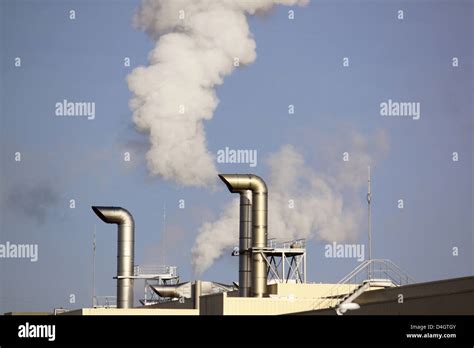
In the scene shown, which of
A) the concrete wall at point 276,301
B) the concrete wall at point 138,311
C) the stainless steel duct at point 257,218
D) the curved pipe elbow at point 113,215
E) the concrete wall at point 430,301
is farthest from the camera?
the curved pipe elbow at point 113,215

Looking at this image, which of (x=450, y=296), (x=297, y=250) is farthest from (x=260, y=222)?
(x=450, y=296)

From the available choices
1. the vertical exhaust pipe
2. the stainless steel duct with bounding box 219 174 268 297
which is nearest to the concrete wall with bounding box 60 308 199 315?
the vertical exhaust pipe

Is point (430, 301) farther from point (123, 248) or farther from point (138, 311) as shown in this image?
point (123, 248)

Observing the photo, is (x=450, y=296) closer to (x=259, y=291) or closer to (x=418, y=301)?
(x=418, y=301)

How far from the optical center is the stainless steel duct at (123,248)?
108812mm

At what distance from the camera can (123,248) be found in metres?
110

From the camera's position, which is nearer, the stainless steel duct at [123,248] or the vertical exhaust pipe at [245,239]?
the vertical exhaust pipe at [245,239]

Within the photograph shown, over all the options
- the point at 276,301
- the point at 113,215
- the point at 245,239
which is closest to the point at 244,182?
the point at 245,239

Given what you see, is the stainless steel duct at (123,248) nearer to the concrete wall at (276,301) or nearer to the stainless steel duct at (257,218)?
the stainless steel duct at (257,218)

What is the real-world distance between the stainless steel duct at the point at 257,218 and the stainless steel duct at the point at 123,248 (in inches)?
651

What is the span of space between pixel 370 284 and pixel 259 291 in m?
9.71

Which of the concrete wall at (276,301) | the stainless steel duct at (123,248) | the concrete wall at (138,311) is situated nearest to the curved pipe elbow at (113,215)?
the stainless steel duct at (123,248)

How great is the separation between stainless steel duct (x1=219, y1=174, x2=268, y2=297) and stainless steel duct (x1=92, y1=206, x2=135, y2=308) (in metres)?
16.5
